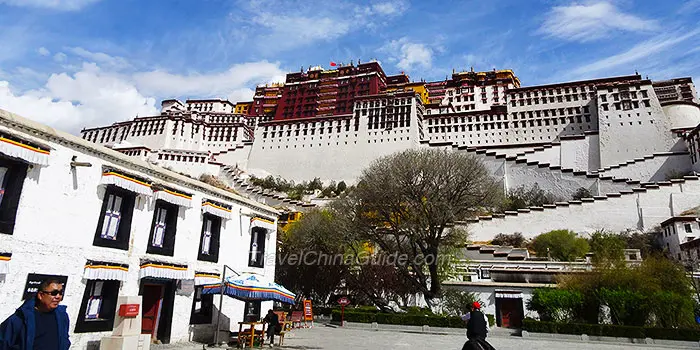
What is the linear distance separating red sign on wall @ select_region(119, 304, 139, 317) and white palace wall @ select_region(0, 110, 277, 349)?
1023 mm

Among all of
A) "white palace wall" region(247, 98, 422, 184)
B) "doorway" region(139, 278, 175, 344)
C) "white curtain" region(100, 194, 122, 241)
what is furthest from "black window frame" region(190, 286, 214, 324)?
"white palace wall" region(247, 98, 422, 184)

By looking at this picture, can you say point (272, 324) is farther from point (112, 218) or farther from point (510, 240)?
point (510, 240)

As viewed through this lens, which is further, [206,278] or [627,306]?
[627,306]

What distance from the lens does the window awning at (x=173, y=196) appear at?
11758 millimetres

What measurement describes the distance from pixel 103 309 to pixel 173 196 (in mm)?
3441

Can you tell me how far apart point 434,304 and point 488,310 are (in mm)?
3078

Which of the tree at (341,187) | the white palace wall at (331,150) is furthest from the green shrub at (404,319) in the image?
the white palace wall at (331,150)

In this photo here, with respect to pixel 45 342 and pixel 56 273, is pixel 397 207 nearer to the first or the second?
pixel 56 273

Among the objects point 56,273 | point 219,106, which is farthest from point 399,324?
point 219,106

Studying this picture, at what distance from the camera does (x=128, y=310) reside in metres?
9.63

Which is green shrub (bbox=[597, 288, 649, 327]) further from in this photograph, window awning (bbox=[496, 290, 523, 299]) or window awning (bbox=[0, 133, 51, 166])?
window awning (bbox=[0, 133, 51, 166])

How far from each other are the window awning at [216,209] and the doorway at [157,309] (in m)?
2.53

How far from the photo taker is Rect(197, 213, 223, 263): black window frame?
1335 cm

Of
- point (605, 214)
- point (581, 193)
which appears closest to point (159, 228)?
point (605, 214)
